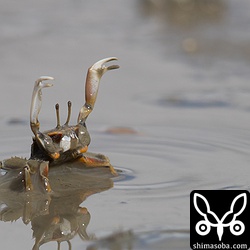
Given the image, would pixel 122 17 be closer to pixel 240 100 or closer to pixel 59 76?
pixel 59 76

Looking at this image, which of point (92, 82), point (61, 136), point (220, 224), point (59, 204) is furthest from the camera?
point (92, 82)

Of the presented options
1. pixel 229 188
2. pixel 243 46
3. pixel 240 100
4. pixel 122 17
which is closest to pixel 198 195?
pixel 229 188

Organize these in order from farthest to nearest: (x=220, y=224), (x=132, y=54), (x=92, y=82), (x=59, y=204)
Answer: (x=132, y=54)
(x=92, y=82)
(x=59, y=204)
(x=220, y=224)

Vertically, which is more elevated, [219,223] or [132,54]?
[219,223]

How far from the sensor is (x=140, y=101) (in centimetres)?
485

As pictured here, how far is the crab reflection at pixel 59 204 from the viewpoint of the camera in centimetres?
283

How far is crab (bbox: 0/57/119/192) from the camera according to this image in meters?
3.13

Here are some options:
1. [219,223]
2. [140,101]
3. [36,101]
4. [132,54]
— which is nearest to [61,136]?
A: [36,101]

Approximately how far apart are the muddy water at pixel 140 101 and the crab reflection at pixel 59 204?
0.01m

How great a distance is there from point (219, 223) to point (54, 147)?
71 centimetres

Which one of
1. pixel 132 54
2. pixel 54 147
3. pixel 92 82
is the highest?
pixel 92 82

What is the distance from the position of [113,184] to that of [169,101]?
1.58m

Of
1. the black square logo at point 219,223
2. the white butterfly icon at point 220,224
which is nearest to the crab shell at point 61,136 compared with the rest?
the black square logo at point 219,223

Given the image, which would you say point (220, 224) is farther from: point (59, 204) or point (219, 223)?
point (59, 204)
